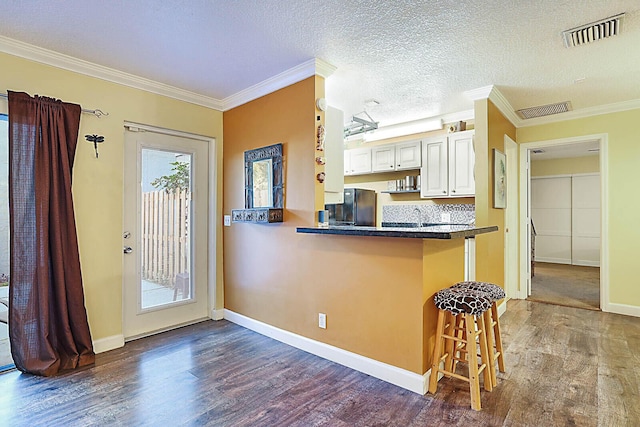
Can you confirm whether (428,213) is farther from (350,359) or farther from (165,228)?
(165,228)

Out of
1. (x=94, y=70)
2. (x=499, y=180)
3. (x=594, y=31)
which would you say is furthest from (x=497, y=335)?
(x=94, y=70)

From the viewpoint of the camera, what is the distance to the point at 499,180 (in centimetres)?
397

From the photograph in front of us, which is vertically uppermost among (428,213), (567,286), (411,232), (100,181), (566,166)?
(566,166)

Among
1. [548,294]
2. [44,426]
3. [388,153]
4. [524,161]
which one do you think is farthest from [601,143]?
[44,426]

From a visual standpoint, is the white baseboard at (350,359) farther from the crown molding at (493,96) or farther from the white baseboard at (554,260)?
the white baseboard at (554,260)

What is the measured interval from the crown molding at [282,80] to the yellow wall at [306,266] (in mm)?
57

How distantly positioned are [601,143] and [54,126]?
18.8 feet

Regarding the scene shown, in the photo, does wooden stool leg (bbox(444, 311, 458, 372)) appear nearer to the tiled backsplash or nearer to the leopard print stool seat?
the leopard print stool seat

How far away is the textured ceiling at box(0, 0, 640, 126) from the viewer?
213 centimetres

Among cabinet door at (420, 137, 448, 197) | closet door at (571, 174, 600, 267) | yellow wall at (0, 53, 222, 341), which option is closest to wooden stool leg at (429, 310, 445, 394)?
cabinet door at (420, 137, 448, 197)

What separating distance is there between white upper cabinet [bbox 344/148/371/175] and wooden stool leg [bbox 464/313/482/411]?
3.45 meters

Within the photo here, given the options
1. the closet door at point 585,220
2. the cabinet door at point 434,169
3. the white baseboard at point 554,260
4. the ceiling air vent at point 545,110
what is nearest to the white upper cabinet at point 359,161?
the cabinet door at point 434,169

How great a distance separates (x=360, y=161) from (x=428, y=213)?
1.32m

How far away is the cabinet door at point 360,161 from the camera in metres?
5.34
